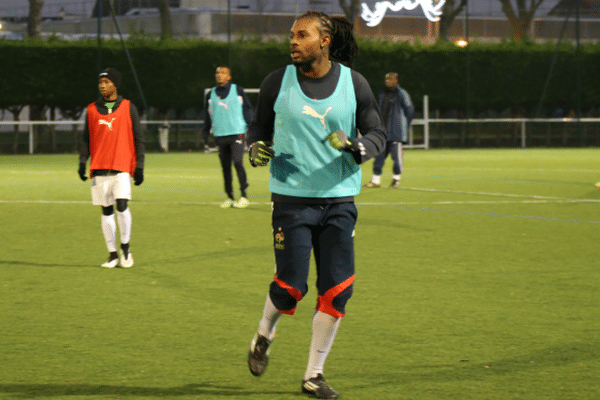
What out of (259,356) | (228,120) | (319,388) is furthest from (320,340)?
(228,120)

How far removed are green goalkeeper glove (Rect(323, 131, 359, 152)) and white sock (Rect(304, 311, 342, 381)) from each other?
87 centimetres

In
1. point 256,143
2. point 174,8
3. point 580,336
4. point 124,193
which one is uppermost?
point 174,8

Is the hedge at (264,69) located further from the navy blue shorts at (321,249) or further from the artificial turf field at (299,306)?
the navy blue shorts at (321,249)

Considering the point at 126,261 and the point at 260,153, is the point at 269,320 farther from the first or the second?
the point at 126,261

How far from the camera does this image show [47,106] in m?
30.9

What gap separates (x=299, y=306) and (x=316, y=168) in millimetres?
2345

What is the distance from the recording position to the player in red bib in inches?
314

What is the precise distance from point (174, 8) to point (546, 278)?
3219 cm

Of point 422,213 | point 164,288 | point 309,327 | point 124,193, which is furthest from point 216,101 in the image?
point 309,327

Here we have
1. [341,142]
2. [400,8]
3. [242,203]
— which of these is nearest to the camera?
[341,142]

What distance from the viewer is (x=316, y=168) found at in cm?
450

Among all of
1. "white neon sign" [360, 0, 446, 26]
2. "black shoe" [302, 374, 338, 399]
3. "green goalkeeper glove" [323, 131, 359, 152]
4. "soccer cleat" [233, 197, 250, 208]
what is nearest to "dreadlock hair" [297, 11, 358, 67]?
"green goalkeeper glove" [323, 131, 359, 152]

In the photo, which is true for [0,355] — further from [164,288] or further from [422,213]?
[422,213]

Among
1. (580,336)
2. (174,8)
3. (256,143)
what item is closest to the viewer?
(256,143)
